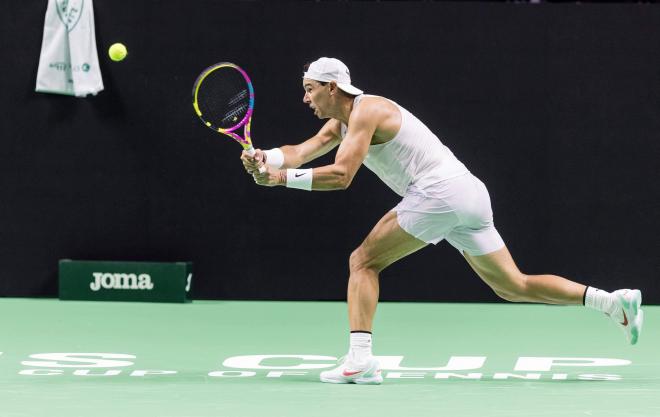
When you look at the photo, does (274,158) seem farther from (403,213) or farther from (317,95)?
(403,213)

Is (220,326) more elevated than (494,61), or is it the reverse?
(494,61)

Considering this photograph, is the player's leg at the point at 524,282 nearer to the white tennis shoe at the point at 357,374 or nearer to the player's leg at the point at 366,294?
the player's leg at the point at 366,294

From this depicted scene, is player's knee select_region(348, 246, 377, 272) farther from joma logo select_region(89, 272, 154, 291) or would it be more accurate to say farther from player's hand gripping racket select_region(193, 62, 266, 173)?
joma logo select_region(89, 272, 154, 291)

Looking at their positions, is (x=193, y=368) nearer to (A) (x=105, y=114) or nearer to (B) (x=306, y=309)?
(B) (x=306, y=309)

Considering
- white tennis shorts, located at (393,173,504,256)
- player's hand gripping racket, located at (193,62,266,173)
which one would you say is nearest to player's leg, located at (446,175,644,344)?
white tennis shorts, located at (393,173,504,256)

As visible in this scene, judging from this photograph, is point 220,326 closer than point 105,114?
Yes

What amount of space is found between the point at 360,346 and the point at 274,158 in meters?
1.20

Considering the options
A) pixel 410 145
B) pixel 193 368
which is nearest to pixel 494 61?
pixel 410 145

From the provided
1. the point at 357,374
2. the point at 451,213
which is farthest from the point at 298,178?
the point at 357,374

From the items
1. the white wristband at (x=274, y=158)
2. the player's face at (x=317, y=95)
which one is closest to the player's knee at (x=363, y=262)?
the white wristband at (x=274, y=158)

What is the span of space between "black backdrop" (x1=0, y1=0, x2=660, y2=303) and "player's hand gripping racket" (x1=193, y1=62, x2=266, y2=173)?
10.3 feet

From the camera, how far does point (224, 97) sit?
7.29 metres

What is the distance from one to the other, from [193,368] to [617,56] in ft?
16.1

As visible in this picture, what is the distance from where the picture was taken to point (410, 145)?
6.94m
